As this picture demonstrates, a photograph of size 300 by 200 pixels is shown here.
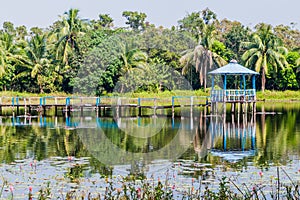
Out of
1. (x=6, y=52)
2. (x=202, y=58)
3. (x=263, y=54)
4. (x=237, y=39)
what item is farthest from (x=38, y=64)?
(x=237, y=39)

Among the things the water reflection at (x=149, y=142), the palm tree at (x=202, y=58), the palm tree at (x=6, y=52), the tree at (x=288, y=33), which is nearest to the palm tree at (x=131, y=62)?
the palm tree at (x=202, y=58)

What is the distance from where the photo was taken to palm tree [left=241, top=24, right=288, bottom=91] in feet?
153

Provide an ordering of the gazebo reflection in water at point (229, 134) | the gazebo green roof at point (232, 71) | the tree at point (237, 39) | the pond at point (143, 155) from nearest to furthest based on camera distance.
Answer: the pond at point (143, 155), the gazebo reflection in water at point (229, 134), the gazebo green roof at point (232, 71), the tree at point (237, 39)

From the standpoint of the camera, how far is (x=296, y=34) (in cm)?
6450

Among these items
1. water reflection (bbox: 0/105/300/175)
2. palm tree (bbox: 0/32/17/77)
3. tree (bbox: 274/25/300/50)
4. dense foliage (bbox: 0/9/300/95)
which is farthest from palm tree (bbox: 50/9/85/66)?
tree (bbox: 274/25/300/50)

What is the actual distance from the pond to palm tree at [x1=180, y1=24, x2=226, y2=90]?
19.7 metres

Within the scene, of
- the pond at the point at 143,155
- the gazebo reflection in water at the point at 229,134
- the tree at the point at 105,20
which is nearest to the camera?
the pond at the point at 143,155

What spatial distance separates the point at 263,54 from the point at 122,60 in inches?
482

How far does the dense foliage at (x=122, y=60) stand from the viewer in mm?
42531

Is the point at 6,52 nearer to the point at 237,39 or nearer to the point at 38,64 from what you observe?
the point at 38,64

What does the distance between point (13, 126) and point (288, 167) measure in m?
14.7

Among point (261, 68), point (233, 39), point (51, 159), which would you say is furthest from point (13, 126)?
point (233, 39)

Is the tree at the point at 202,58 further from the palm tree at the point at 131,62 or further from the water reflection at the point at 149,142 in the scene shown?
the water reflection at the point at 149,142

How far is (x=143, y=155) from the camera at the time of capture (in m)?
15.3
